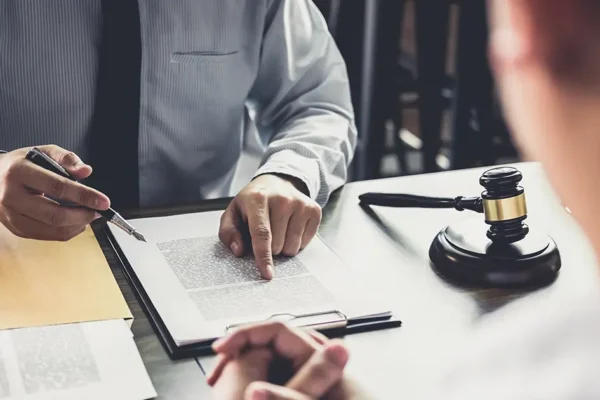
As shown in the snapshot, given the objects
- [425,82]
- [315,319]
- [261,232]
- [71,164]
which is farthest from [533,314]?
[425,82]

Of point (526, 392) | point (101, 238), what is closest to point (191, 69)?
point (101, 238)

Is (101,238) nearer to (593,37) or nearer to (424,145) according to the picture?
(593,37)

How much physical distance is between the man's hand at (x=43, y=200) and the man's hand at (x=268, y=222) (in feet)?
0.59

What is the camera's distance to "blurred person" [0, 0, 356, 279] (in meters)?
1.20

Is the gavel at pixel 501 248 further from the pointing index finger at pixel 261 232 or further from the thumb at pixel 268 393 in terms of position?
the thumb at pixel 268 393

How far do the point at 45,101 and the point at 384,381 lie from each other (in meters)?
0.86

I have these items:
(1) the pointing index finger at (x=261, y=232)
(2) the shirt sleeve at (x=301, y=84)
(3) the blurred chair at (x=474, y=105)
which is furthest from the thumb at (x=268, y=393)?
(3) the blurred chair at (x=474, y=105)

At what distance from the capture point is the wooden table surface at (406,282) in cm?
87

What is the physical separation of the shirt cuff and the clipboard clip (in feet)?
1.25

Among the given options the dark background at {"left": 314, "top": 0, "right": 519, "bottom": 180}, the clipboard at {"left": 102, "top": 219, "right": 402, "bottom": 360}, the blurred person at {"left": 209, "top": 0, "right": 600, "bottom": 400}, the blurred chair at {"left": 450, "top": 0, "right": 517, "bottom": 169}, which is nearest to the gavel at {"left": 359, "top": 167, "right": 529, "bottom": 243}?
the blurred person at {"left": 209, "top": 0, "right": 600, "bottom": 400}

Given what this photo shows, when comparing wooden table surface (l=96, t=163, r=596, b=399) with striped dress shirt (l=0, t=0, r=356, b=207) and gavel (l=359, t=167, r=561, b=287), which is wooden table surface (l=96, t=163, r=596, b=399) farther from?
striped dress shirt (l=0, t=0, r=356, b=207)

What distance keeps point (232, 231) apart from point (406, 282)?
246 millimetres

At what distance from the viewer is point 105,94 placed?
1.44 metres

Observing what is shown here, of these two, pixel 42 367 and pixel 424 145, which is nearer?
pixel 42 367
